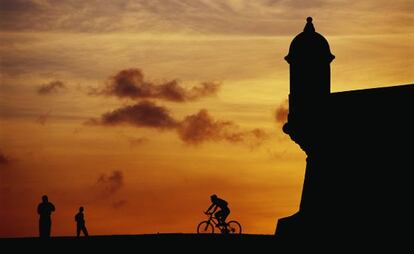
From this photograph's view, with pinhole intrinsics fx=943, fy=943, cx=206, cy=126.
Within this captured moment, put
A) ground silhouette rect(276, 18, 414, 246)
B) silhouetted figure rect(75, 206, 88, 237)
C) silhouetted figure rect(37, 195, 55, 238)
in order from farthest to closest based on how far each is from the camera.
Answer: silhouetted figure rect(75, 206, 88, 237), silhouetted figure rect(37, 195, 55, 238), ground silhouette rect(276, 18, 414, 246)

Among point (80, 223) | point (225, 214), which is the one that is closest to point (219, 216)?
point (225, 214)

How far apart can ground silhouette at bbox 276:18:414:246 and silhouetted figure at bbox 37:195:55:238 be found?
23.7 ft

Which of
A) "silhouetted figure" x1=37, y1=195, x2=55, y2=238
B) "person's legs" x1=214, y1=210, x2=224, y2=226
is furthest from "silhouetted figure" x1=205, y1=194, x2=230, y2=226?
"silhouetted figure" x1=37, y1=195, x2=55, y2=238

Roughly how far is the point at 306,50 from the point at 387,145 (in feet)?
15.6

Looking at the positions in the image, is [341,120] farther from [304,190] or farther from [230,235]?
[230,235]

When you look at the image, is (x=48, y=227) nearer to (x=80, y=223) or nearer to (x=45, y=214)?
(x=45, y=214)

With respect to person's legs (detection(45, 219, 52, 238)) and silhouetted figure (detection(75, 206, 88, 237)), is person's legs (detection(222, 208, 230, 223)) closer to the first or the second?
silhouetted figure (detection(75, 206, 88, 237))

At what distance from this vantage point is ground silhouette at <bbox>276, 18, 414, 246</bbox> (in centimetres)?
2866

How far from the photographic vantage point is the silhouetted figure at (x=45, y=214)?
96.2 feet

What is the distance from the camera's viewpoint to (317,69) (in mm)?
31969

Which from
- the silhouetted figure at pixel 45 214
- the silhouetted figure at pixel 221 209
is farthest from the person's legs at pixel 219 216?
the silhouetted figure at pixel 45 214

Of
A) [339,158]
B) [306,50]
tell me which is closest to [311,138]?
[339,158]

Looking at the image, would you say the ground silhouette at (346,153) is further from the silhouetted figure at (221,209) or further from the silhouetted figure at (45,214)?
the silhouetted figure at (45,214)

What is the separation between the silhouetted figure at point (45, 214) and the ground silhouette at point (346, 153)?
23.7ft
